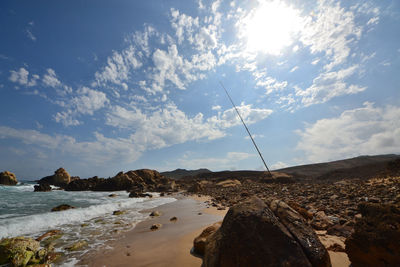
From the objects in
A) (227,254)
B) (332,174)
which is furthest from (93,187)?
(332,174)

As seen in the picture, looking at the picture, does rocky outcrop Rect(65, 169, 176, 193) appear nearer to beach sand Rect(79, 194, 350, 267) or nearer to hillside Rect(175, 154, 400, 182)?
hillside Rect(175, 154, 400, 182)

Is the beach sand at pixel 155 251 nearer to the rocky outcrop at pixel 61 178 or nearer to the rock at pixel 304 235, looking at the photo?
the rock at pixel 304 235

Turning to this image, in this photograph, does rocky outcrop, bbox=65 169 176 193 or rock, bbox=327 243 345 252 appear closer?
rock, bbox=327 243 345 252

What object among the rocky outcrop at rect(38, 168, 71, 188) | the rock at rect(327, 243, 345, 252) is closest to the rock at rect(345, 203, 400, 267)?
the rock at rect(327, 243, 345, 252)

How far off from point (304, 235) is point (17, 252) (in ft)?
19.0

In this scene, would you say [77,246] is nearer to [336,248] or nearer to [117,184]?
[336,248]

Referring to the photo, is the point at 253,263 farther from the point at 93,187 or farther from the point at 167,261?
the point at 93,187

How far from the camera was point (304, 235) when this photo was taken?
8.06 ft

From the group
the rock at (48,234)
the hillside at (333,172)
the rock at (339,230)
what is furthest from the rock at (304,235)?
the hillside at (333,172)

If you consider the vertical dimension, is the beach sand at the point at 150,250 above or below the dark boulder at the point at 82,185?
below

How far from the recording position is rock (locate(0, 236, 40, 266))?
3674mm

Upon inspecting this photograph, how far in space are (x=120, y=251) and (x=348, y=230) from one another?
5428mm

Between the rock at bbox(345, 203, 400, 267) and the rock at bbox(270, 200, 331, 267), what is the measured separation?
0.63 meters

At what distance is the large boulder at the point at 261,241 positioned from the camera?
213cm
